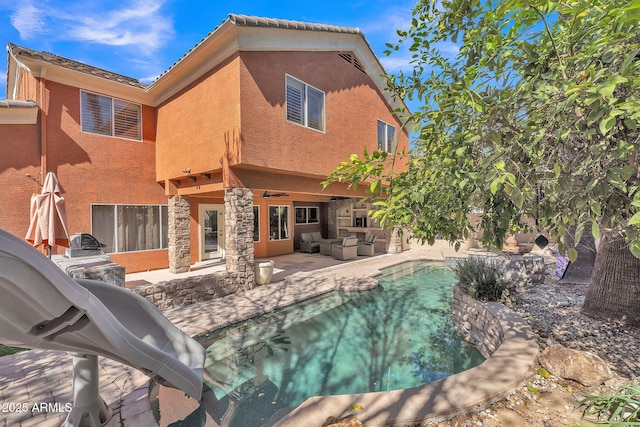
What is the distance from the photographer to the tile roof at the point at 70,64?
27.0ft

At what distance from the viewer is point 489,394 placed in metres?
3.15

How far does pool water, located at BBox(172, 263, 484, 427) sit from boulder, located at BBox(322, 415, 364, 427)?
135 centimetres

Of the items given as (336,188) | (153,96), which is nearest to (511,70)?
(336,188)

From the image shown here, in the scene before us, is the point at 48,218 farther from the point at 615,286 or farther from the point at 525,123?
the point at 615,286

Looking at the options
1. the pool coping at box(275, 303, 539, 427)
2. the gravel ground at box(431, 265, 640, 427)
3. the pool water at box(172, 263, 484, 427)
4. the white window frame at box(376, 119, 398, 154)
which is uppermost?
the white window frame at box(376, 119, 398, 154)

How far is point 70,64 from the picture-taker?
9.27m

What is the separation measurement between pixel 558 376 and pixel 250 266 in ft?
25.2

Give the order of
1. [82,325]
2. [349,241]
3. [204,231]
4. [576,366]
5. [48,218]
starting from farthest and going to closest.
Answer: [349,241] < [204,231] < [48,218] < [576,366] < [82,325]

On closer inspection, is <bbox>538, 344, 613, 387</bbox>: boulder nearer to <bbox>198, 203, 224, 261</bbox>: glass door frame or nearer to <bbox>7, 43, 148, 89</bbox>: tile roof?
<bbox>198, 203, 224, 261</bbox>: glass door frame

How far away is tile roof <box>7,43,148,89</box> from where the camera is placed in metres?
8.22

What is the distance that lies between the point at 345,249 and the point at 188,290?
844 cm

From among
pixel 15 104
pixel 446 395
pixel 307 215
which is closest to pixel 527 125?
pixel 446 395

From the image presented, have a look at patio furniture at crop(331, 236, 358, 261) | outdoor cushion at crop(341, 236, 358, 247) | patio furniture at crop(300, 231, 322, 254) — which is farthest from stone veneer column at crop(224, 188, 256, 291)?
patio furniture at crop(300, 231, 322, 254)

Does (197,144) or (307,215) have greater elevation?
(197,144)
